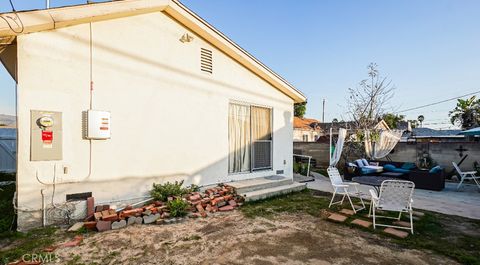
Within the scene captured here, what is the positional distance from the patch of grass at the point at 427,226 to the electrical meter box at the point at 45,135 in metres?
4.12

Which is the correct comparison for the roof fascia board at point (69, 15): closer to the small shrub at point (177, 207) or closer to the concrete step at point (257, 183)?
the small shrub at point (177, 207)

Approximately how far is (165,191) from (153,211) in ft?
2.00

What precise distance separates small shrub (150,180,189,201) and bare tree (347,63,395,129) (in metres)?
12.5

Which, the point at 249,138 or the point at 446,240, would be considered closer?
the point at 446,240

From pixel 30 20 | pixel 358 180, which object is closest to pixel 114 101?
pixel 30 20

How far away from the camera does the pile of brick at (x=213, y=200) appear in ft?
17.2

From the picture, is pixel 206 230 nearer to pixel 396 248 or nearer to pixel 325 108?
pixel 396 248

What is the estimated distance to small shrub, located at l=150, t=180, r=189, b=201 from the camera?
5297 millimetres

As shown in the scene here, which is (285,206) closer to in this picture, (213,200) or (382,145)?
(213,200)

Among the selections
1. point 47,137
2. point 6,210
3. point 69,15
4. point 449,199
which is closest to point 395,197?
point 449,199

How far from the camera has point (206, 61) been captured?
651 cm

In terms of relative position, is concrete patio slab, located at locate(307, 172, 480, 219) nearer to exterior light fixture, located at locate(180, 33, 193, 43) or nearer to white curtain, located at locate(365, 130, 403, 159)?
white curtain, located at locate(365, 130, 403, 159)

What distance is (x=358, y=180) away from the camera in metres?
6.02

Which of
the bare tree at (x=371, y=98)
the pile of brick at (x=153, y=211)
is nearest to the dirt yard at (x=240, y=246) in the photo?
the pile of brick at (x=153, y=211)
